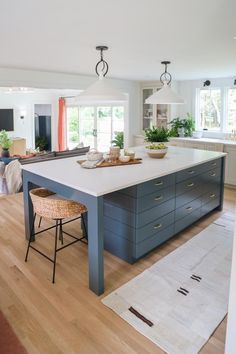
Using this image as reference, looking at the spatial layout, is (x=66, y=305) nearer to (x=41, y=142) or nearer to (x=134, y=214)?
(x=134, y=214)

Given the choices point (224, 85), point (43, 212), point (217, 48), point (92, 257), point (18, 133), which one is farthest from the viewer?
point (18, 133)

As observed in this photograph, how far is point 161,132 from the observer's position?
12.3ft

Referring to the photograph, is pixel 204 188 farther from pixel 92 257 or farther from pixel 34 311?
pixel 34 311

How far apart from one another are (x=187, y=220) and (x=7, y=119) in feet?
22.3

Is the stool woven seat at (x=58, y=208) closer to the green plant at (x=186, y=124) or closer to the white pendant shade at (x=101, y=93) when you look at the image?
the white pendant shade at (x=101, y=93)

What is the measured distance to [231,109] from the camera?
19.7 ft

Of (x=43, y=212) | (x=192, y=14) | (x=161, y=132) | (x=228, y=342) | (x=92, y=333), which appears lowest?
(x=92, y=333)

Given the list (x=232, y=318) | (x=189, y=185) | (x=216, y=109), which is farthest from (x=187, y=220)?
(x=216, y=109)

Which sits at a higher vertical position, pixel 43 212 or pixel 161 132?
pixel 161 132

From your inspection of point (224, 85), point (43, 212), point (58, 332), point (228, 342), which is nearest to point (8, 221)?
point (43, 212)

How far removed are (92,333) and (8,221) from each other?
2.27 meters

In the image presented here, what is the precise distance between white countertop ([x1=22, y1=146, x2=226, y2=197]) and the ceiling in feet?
4.12

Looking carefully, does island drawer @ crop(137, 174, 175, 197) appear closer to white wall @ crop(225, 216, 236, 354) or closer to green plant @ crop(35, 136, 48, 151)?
white wall @ crop(225, 216, 236, 354)

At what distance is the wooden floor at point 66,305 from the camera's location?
1.83 metres
